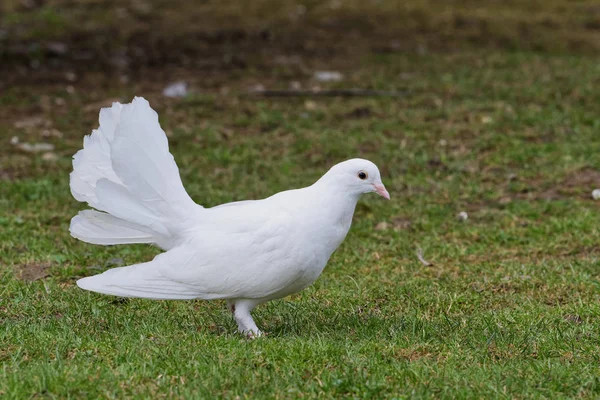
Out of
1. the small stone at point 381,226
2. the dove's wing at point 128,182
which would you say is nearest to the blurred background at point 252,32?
the small stone at point 381,226

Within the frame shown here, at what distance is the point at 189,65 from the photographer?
1293cm

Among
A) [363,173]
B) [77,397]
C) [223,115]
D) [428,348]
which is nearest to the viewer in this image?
[77,397]

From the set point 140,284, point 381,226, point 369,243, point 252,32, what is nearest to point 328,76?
point 252,32

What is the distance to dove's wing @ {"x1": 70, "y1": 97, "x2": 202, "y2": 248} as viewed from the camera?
4.61 m

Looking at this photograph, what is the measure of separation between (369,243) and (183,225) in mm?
2640

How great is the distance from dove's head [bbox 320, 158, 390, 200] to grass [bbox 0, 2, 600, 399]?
2.52 ft

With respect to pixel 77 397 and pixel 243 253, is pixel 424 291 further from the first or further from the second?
pixel 77 397

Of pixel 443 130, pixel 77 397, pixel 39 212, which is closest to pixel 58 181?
pixel 39 212

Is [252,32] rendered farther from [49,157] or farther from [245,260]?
[245,260]

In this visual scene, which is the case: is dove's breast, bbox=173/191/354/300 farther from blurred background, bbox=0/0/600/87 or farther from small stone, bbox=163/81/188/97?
blurred background, bbox=0/0/600/87

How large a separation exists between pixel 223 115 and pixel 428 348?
A: 6465 mm

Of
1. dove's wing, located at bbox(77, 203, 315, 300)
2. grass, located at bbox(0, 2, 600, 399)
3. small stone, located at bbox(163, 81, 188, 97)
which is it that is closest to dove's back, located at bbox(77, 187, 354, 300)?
dove's wing, located at bbox(77, 203, 315, 300)

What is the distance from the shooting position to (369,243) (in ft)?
23.7

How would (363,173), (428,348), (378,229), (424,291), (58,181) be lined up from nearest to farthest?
(428,348), (363,173), (424,291), (378,229), (58,181)
